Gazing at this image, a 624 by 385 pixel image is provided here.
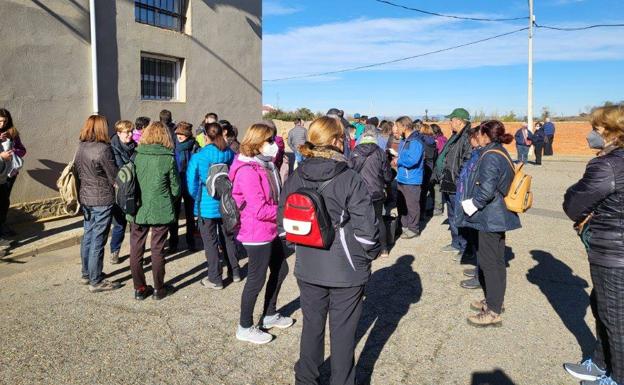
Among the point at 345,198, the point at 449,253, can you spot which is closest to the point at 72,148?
the point at 449,253

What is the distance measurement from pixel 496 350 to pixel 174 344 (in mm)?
2665

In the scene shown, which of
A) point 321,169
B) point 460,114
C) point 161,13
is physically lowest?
point 321,169

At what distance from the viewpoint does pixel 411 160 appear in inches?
308

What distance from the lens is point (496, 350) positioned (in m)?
4.05


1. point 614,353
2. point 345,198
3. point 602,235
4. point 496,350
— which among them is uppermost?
point 345,198

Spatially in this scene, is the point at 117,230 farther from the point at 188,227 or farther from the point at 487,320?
the point at 487,320

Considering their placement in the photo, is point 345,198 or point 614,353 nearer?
point 345,198

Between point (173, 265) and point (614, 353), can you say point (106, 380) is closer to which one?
point (173, 265)

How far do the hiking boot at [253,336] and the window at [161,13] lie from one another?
25.5 ft

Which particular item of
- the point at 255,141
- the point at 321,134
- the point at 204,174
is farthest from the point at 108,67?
the point at 321,134

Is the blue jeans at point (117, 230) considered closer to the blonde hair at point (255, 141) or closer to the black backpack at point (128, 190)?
the black backpack at point (128, 190)

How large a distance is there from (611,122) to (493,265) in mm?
1668

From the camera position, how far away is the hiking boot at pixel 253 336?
4096 millimetres

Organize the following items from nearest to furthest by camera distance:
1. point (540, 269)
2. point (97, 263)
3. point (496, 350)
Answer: point (496, 350)
point (97, 263)
point (540, 269)
